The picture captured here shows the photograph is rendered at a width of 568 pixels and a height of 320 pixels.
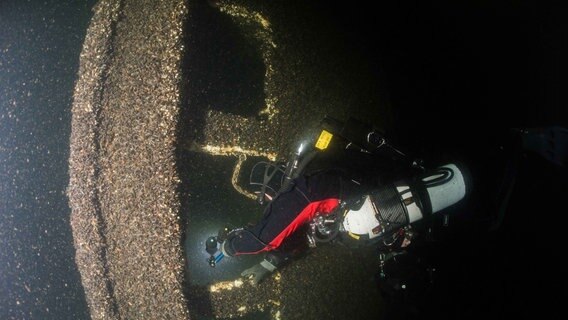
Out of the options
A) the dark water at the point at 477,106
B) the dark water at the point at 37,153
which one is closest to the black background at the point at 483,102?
the dark water at the point at 477,106

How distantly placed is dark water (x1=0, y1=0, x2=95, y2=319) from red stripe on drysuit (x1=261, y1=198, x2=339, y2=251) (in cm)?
131

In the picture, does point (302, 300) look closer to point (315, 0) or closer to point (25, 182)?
point (25, 182)

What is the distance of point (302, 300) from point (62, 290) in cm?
182

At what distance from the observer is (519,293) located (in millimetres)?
3781

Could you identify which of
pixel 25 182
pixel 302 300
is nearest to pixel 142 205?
pixel 25 182

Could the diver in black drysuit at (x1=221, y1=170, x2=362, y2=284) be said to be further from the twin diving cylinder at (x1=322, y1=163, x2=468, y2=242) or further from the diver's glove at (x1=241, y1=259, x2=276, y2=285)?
the diver's glove at (x1=241, y1=259, x2=276, y2=285)

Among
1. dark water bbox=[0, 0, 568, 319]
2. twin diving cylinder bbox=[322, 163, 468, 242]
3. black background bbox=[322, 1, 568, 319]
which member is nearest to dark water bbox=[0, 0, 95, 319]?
dark water bbox=[0, 0, 568, 319]

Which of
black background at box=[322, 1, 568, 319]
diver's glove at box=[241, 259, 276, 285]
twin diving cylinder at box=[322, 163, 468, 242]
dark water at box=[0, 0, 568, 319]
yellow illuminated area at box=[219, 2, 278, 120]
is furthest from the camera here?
black background at box=[322, 1, 568, 319]

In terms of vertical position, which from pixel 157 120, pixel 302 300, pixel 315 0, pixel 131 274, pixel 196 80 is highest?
pixel 315 0

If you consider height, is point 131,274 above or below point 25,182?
below

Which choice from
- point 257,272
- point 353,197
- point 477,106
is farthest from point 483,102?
point 257,272

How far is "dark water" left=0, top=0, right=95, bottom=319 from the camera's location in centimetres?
185

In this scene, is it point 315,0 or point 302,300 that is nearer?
point 302,300

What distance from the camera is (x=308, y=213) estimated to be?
205cm
